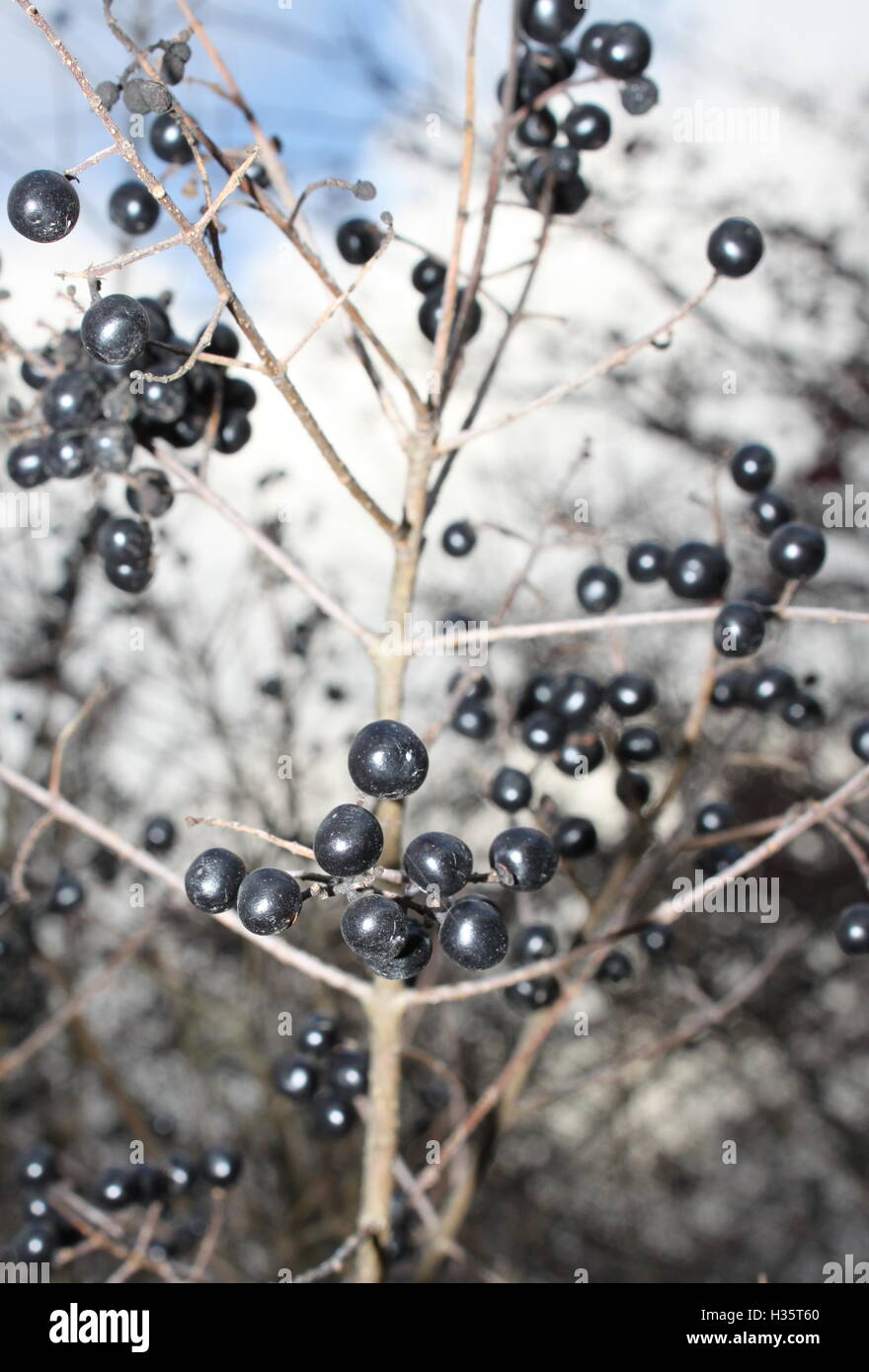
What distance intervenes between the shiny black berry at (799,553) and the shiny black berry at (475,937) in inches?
38.4

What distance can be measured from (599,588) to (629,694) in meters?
0.23

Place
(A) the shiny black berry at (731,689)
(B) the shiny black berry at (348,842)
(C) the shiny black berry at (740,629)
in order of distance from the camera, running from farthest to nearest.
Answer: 1. (A) the shiny black berry at (731,689)
2. (C) the shiny black berry at (740,629)
3. (B) the shiny black berry at (348,842)

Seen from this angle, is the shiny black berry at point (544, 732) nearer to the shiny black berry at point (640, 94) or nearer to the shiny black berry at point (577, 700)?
the shiny black berry at point (577, 700)

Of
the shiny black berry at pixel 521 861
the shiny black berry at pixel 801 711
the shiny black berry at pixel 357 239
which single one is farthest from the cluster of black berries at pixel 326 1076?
the shiny black berry at pixel 357 239

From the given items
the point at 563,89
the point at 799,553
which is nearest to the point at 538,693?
the point at 799,553

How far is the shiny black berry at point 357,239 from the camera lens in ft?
5.62

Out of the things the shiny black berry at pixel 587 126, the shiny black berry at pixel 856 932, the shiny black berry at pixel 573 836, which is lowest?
the shiny black berry at pixel 856 932

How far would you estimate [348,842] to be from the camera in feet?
3.41

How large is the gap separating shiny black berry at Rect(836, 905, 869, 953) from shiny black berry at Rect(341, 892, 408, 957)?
979mm

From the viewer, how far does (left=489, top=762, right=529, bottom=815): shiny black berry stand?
6.17ft

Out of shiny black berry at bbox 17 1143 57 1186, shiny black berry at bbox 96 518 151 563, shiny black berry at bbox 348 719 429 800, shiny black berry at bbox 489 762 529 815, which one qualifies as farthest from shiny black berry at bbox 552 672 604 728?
shiny black berry at bbox 17 1143 57 1186

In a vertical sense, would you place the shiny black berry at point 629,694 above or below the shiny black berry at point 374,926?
above

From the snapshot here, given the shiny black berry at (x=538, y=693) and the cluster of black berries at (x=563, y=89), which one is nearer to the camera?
the cluster of black berries at (x=563, y=89)

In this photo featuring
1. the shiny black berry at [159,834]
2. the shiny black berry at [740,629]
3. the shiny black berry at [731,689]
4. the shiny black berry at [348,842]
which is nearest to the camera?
the shiny black berry at [348,842]
